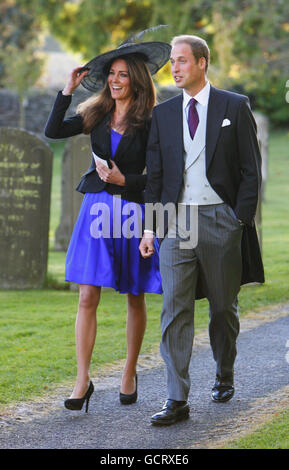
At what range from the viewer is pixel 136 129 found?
5172 millimetres

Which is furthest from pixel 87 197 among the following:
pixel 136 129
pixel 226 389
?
pixel 226 389

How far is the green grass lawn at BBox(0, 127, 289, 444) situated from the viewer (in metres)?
6.06

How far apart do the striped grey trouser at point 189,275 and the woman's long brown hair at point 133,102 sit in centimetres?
72

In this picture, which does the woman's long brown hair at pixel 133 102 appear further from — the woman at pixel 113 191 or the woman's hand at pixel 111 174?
the woman's hand at pixel 111 174

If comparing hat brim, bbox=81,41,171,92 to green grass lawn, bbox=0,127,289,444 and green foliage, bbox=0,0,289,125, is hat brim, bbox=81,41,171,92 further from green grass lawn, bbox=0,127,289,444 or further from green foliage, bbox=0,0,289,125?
green foliage, bbox=0,0,289,125

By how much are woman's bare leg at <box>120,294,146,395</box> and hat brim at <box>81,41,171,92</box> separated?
4.34ft

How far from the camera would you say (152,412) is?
508cm

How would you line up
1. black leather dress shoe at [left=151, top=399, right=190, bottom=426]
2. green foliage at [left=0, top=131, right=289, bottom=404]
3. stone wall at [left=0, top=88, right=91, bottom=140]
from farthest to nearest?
stone wall at [left=0, top=88, right=91, bottom=140] < green foliage at [left=0, top=131, right=289, bottom=404] < black leather dress shoe at [left=151, top=399, right=190, bottom=426]

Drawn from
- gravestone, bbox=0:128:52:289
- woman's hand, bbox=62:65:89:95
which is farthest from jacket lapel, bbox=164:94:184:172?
gravestone, bbox=0:128:52:289

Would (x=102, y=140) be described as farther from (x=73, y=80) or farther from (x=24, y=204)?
(x=24, y=204)

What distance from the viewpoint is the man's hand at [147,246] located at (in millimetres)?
4988

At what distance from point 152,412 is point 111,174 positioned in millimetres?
1390

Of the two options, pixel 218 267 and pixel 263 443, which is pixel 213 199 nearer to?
pixel 218 267

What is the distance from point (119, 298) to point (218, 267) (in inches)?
166
